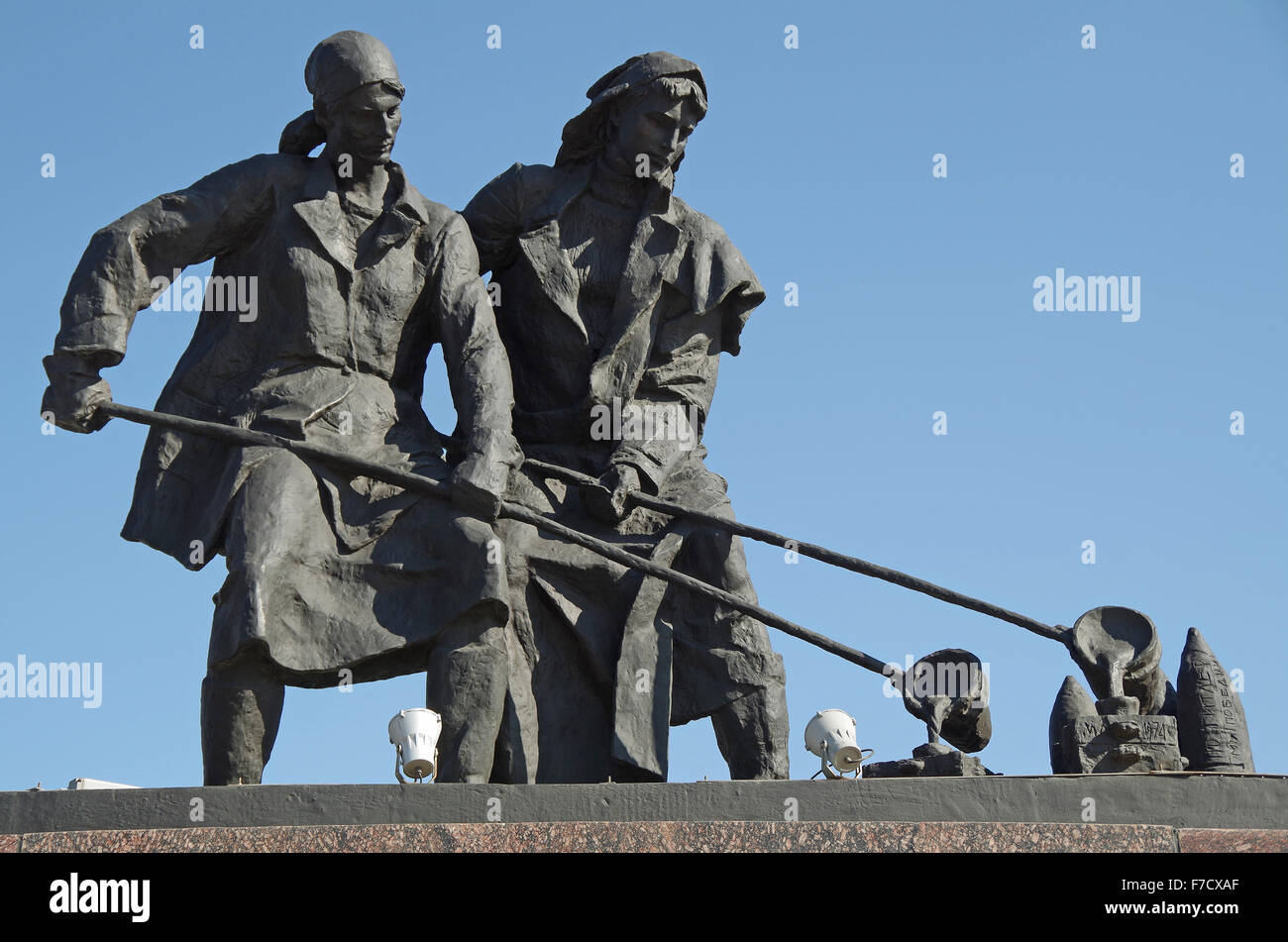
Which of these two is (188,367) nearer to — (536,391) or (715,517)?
(536,391)

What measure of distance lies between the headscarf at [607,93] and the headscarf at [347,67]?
116cm

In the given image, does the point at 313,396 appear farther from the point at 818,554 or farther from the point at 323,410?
the point at 818,554

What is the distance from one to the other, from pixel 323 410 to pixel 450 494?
733 mm

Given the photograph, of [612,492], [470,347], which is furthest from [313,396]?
[612,492]

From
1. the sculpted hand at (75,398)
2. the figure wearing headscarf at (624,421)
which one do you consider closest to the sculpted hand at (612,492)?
the figure wearing headscarf at (624,421)

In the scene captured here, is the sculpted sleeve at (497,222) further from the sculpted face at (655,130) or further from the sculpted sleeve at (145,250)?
the sculpted sleeve at (145,250)

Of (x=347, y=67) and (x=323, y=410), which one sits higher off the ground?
(x=347, y=67)

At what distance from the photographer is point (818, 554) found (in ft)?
33.9

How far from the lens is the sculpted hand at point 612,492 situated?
1018cm

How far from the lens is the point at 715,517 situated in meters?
10.1

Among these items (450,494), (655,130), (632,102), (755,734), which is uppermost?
(632,102)
